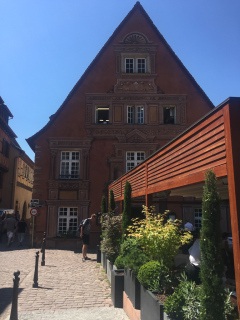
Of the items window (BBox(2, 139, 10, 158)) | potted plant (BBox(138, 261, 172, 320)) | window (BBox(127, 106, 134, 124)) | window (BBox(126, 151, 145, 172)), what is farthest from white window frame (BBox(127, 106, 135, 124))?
potted plant (BBox(138, 261, 172, 320))

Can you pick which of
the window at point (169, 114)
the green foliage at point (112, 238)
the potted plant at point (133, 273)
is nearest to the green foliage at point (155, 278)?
the potted plant at point (133, 273)

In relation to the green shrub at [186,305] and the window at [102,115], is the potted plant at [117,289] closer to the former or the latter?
the green shrub at [186,305]

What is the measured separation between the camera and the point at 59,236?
17859 mm

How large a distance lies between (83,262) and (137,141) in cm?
914

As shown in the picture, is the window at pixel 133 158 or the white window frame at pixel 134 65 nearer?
the window at pixel 133 158

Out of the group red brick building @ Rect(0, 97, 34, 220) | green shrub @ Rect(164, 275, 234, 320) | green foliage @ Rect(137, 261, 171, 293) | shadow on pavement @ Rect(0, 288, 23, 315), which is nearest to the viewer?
green shrub @ Rect(164, 275, 234, 320)

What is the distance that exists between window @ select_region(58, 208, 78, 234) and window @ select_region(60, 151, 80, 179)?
7.37 ft

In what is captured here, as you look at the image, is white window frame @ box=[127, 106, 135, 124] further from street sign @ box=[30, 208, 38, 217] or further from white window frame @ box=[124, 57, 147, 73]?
street sign @ box=[30, 208, 38, 217]

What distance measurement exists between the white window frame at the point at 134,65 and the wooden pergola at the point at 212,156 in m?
14.9

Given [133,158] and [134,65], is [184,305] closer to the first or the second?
[133,158]

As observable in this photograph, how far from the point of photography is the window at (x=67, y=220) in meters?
18.3

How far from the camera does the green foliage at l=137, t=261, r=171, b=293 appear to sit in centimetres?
482

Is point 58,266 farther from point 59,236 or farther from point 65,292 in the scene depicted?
point 59,236

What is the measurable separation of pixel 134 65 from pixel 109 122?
4560 mm
